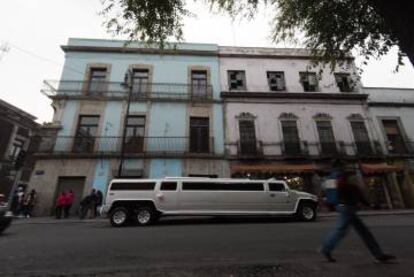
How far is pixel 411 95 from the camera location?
20.2m

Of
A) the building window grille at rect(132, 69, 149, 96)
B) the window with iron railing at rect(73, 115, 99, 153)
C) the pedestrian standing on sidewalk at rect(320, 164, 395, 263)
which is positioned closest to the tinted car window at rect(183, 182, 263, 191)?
the pedestrian standing on sidewalk at rect(320, 164, 395, 263)

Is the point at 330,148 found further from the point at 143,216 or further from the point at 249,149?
the point at 143,216

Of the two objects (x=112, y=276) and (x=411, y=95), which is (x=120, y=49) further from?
(x=411, y=95)

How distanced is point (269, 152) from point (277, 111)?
341cm

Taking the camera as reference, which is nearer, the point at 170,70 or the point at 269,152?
the point at 269,152

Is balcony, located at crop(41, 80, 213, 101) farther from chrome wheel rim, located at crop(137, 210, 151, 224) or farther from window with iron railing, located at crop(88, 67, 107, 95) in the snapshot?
chrome wheel rim, located at crop(137, 210, 151, 224)

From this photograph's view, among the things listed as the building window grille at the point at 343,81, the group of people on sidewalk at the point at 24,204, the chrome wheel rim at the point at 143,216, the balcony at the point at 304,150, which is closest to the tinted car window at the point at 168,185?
the chrome wheel rim at the point at 143,216

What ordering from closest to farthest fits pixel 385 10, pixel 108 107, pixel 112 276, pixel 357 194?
pixel 385 10 → pixel 112 276 → pixel 357 194 → pixel 108 107

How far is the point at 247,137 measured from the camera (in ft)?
59.4

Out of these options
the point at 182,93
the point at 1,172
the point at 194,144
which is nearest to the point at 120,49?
the point at 182,93

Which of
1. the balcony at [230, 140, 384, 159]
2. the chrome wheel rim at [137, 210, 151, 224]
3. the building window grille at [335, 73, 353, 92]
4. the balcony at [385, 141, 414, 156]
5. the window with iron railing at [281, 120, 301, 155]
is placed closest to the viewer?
the chrome wheel rim at [137, 210, 151, 224]

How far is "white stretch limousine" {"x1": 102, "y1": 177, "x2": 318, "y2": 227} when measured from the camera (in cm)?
1034

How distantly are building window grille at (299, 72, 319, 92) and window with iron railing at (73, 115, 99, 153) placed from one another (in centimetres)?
1603

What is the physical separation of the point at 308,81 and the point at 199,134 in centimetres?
1008
